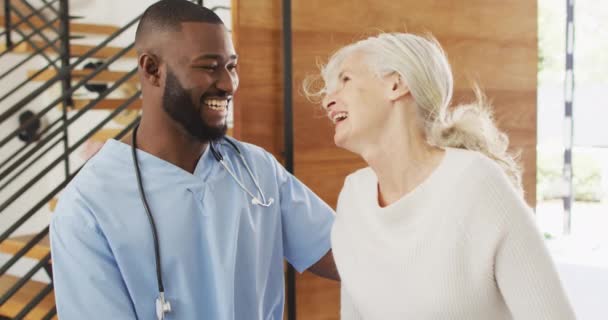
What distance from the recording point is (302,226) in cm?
158

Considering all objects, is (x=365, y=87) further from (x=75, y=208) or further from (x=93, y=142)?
(x=93, y=142)

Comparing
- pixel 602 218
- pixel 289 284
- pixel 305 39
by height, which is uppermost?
pixel 305 39

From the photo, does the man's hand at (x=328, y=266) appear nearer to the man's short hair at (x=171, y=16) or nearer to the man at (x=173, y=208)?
the man at (x=173, y=208)

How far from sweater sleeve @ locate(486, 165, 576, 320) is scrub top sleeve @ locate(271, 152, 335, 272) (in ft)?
1.71

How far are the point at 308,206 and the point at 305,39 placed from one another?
0.51 meters

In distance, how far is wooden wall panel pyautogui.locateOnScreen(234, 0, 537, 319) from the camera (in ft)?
5.97

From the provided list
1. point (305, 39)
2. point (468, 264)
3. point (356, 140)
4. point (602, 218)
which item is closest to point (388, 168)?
point (356, 140)

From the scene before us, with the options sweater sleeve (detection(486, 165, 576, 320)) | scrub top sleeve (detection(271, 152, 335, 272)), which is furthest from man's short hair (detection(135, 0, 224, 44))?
sweater sleeve (detection(486, 165, 576, 320))

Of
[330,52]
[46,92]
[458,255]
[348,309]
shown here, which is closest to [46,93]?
[46,92]

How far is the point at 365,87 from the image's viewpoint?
129 centimetres

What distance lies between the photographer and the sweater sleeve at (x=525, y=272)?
1.09 m

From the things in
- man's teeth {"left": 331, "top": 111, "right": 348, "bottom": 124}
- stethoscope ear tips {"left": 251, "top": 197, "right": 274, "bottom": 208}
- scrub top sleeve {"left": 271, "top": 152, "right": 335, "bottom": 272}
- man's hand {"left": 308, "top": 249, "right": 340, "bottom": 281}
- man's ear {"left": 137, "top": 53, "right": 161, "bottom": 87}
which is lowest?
man's hand {"left": 308, "top": 249, "right": 340, "bottom": 281}

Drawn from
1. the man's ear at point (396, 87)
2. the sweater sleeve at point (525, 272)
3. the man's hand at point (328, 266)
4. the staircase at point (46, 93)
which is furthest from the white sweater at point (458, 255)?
the staircase at point (46, 93)

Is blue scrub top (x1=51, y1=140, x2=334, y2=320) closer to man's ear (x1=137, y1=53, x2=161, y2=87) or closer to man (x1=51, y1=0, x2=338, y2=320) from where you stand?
man (x1=51, y1=0, x2=338, y2=320)
